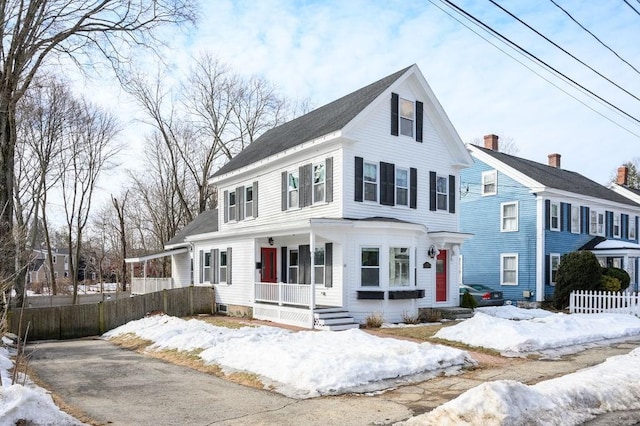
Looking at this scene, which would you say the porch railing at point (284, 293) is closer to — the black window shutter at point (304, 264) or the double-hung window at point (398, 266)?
the black window shutter at point (304, 264)

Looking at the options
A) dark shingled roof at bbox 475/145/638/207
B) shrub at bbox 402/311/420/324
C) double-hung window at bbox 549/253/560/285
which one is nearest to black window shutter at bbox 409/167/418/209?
shrub at bbox 402/311/420/324

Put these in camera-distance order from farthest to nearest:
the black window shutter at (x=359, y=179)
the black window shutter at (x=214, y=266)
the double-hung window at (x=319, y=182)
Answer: the black window shutter at (x=214, y=266) < the double-hung window at (x=319, y=182) < the black window shutter at (x=359, y=179)

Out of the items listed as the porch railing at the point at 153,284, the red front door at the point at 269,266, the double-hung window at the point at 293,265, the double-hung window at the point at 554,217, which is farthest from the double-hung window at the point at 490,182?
the porch railing at the point at 153,284

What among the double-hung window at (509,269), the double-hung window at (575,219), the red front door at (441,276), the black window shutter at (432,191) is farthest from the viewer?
the double-hung window at (575,219)

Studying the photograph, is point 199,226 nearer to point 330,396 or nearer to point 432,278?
point 432,278

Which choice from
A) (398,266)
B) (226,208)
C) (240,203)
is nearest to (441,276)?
(398,266)

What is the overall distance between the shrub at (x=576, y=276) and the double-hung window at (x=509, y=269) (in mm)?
2503

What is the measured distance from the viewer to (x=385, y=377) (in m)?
9.52

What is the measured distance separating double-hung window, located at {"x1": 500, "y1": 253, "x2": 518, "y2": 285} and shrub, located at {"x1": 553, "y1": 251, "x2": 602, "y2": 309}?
2503 mm

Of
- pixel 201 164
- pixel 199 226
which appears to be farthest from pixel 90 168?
pixel 199 226

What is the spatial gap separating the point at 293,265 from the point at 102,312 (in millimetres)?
7328

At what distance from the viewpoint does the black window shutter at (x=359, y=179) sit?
17531 millimetres

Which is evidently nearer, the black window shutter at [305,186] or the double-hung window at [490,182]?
the black window shutter at [305,186]

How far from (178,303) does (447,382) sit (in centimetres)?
1428
